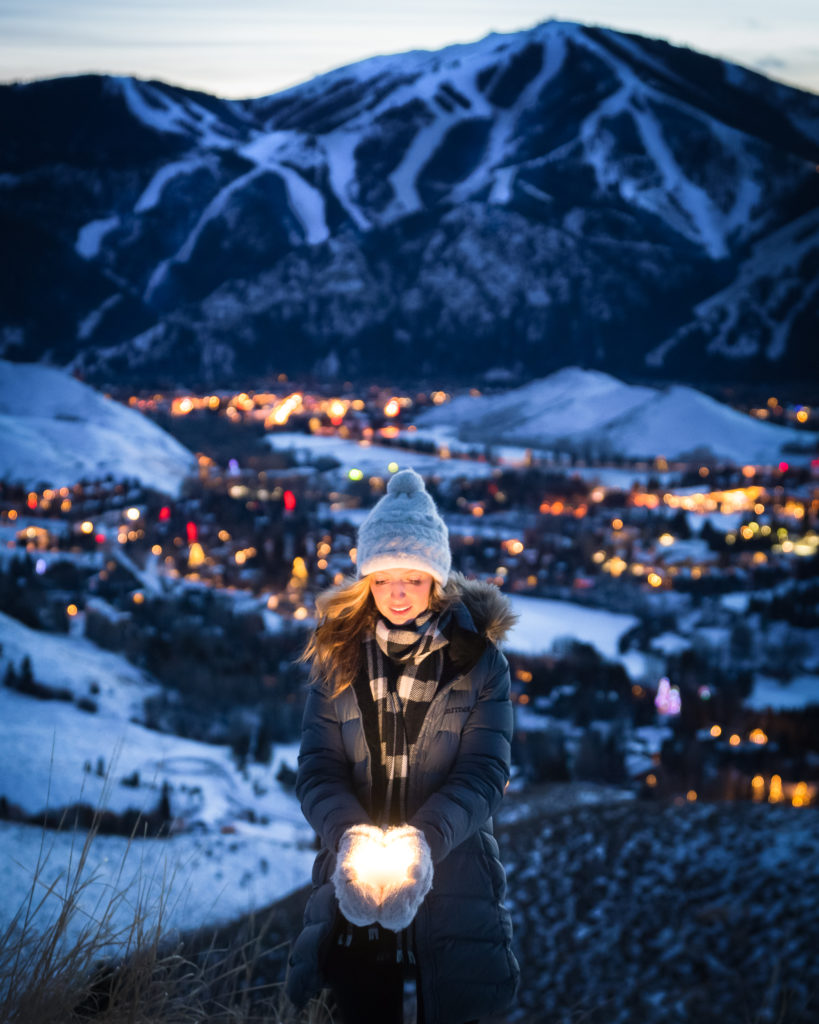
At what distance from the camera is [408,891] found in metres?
1.10

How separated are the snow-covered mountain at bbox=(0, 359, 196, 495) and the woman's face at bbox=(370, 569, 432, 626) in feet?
68.4

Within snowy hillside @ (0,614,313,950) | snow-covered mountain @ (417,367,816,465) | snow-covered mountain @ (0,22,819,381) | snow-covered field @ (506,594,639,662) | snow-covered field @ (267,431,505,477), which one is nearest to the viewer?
snowy hillside @ (0,614,313,950)

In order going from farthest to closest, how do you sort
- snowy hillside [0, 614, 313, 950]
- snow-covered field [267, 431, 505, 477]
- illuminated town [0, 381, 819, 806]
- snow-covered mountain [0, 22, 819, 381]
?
snow-covered mountain [0, 22, 819, 381] < snow-covered field [267, 431, 505, 477] < illuminated town [0, 381, 819, 806] < snowy hillside [0, 614, 313, 950]

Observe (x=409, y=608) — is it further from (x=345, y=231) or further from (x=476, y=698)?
(x=345, y=231)

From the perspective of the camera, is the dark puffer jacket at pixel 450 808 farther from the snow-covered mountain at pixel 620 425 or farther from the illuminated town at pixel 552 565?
the snow-covered mountain at pixel 620 425

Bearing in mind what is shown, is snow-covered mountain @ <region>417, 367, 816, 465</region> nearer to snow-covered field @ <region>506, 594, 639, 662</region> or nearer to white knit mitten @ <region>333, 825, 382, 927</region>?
snow-covered field @ <region>506, 594, 639, 662</region>

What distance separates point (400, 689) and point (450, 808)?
0.18 metres

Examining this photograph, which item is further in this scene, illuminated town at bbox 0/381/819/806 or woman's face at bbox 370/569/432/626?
illuminated town at bbox 0/381/819/806

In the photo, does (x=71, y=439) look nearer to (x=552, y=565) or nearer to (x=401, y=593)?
(x=552, y=565)

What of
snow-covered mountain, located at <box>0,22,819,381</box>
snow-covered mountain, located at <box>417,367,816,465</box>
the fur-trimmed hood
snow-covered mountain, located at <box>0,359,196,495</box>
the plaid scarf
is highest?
snow-covered mountain, located at <box>0,22,819,381</box>

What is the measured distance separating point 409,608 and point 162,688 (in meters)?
9.21

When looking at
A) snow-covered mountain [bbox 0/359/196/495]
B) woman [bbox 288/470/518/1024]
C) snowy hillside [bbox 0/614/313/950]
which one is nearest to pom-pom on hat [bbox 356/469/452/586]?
woman [bbox 288/470/518/1024]

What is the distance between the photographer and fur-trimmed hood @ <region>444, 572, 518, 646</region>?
52.6 inches

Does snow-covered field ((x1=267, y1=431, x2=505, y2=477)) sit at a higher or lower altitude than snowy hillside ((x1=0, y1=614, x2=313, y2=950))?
higher
